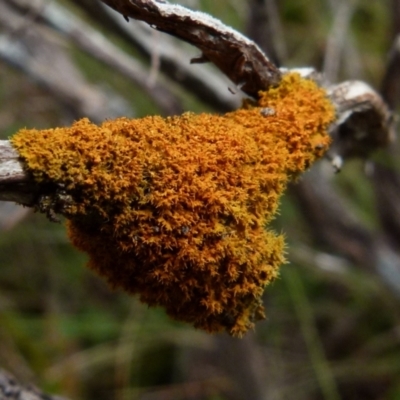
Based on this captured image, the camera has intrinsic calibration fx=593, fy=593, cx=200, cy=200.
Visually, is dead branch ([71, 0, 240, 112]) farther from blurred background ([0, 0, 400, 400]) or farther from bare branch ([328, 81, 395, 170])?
bare branch ([328, 81, 395, 170])

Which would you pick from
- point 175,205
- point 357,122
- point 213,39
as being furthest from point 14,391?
point 357,122

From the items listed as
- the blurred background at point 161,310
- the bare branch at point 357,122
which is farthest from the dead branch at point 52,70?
the bare branch at point 357,122

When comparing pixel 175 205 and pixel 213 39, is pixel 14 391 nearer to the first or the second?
pixel 175 205

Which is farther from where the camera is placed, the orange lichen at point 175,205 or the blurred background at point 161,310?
the blurred background at point 161,310

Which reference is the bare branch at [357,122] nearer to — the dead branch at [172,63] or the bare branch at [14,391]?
the dead branch at [172,63]

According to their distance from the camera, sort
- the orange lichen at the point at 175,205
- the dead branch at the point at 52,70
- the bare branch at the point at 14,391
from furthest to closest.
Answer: the dead branch at the point at 52,70
the bare branch at the point at 14,391
the orange lichen at the point at 175,205

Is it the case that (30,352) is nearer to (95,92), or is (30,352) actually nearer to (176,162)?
(95,92)

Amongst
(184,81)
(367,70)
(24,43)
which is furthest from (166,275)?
(367,70)
